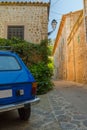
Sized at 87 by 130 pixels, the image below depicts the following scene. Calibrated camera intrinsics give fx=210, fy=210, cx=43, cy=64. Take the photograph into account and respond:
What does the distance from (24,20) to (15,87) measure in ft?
32.4

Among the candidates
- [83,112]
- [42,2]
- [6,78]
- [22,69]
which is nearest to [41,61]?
[42,2]

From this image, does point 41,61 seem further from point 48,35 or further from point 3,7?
point 3,7

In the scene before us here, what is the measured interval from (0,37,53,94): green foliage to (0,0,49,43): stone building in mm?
1153

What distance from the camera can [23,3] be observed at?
13680 mm

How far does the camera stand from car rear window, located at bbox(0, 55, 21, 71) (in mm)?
4979

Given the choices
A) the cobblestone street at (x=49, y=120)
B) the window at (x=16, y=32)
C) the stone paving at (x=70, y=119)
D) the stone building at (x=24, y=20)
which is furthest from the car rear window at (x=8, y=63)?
the window at (x=16, y=32)

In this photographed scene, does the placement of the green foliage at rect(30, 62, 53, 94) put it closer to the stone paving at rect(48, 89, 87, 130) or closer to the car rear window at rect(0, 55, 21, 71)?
the stone paving at rect(48, 89, 87, 130)

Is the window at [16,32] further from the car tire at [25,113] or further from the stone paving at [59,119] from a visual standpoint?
the car tire at [25,113]

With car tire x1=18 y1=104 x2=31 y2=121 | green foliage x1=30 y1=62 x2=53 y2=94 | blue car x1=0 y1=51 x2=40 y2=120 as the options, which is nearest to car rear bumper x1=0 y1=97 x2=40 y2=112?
blue car x1=0 y1=51 x2=40 y2=120

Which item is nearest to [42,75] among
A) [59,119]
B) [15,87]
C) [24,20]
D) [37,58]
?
[37,58]

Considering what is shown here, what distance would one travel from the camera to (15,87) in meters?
4.38

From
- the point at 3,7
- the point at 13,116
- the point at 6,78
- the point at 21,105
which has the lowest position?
the point at 13,116

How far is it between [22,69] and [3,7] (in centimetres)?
973

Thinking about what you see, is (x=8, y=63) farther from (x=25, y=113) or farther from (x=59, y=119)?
(x=59, y=119)
